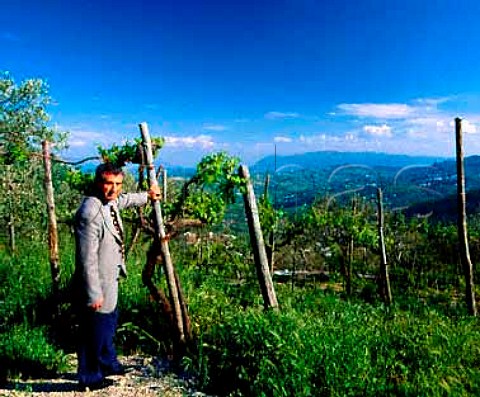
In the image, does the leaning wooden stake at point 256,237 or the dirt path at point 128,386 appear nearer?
the dirt path at point 128,386

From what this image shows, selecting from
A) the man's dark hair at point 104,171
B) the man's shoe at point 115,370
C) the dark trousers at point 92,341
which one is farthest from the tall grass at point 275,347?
the man's dark hair at point 104,171

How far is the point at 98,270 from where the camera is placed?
14.5ft

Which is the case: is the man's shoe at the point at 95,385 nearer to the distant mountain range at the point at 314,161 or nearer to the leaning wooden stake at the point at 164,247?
the leaning wooden stake at the point at 164,247

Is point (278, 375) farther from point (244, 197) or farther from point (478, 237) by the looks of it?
point (478, 237)

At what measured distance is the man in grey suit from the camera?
433 cm

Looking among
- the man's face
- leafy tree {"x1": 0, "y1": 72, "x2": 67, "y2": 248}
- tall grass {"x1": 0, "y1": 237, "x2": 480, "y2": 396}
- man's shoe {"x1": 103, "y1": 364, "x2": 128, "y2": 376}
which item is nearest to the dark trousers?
man's shoe {"x1": 103, "y1": 364, "x2": 128, "y2": 376}

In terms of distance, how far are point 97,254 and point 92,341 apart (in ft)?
2.77

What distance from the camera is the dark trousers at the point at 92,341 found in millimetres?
4492

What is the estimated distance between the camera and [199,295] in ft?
20.9

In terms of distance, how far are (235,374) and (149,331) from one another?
5.36ft

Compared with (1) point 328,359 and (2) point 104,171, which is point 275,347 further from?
(2) point 104,171

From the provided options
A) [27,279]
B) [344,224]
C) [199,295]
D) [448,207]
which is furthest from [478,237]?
[448,207]

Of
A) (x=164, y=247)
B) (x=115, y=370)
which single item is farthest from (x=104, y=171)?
(x=115, y=370)

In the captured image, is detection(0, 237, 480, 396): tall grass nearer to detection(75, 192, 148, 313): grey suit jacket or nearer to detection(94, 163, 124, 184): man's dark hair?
detection(75, 192, 148, 313): grey suit jacket
